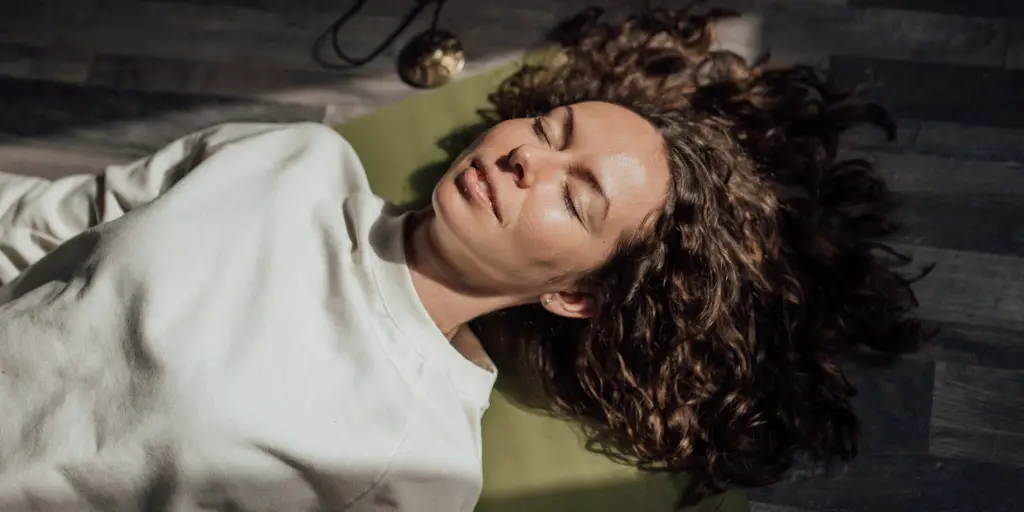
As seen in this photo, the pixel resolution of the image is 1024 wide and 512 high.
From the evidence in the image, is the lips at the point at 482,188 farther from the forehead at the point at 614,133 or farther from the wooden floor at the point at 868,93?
the wooden floor at the point at 868,93

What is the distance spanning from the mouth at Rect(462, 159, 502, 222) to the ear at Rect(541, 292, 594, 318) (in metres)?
0.20

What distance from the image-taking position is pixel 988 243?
4.52 ft

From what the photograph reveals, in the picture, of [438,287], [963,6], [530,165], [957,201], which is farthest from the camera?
[963,6]

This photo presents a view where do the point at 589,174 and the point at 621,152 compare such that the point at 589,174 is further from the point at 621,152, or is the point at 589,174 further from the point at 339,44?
the point at 339,44

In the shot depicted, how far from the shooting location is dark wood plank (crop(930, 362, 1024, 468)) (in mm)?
1286

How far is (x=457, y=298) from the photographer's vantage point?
3.75 feet

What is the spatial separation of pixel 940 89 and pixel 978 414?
56cm

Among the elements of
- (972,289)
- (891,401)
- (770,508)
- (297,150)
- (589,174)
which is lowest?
(770,508)

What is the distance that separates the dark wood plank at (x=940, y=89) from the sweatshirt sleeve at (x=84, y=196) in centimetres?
93

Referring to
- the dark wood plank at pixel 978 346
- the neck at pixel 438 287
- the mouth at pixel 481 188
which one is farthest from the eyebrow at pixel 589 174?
the dark wood plank at pixel 978 346

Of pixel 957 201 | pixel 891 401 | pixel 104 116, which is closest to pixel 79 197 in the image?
pixel 104 116

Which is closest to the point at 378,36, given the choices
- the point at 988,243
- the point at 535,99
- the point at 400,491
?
the point at 535,99

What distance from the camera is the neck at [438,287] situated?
1.12m

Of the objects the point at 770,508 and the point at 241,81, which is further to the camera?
the point at 241,81
